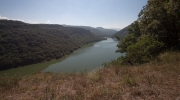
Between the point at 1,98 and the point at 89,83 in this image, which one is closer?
the point at 1,98

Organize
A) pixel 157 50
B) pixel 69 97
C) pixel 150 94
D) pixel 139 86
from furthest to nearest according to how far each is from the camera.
A: 1. pixel 157 50
2. pixel 139 86
3. pixel 69 97
4. pixel 150 94

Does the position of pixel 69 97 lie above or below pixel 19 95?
above

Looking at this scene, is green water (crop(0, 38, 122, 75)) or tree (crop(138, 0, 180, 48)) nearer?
tree (crop(138, 0, 180, 48))

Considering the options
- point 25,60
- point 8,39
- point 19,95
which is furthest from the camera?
point 8,39

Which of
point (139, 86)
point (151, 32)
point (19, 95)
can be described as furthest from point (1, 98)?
point (151, 32)

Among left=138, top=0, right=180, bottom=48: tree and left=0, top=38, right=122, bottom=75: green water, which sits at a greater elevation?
left=138, top=0, right=180, bottom=48: tree

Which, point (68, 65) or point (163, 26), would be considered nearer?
point (163, 26)

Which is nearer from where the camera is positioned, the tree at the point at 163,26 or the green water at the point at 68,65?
the tree at the point at 163,26

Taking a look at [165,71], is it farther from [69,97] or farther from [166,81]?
[69,97]

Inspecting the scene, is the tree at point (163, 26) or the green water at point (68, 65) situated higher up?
the tree at point (163, 26)

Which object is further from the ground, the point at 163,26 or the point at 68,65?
the point at 163,26

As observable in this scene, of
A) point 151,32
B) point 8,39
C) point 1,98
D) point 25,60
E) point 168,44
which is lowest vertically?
point 25,60
